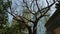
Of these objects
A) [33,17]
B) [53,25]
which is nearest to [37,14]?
[33,17]

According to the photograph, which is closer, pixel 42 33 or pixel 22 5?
pixel 22 5

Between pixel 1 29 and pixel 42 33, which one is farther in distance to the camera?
pixel 42 33

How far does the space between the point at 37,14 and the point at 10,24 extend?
6.20 meters

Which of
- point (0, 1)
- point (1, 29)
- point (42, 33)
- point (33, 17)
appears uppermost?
point (0, 1)

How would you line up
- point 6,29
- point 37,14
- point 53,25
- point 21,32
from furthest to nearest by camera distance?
point 21,32
point 6,29
point 37,14
point 53,25

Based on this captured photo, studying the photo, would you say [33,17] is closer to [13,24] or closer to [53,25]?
[13,24]

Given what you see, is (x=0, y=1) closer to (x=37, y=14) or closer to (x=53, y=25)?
(x=37, y=14)

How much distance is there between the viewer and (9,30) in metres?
24.0

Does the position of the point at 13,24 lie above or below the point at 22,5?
below

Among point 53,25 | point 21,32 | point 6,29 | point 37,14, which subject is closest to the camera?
point 53,25

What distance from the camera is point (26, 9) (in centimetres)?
2102

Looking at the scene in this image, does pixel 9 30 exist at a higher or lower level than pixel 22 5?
lower

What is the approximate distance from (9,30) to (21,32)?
1.65 meters

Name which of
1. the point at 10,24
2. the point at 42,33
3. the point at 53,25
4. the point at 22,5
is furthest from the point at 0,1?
the point at 53,25
